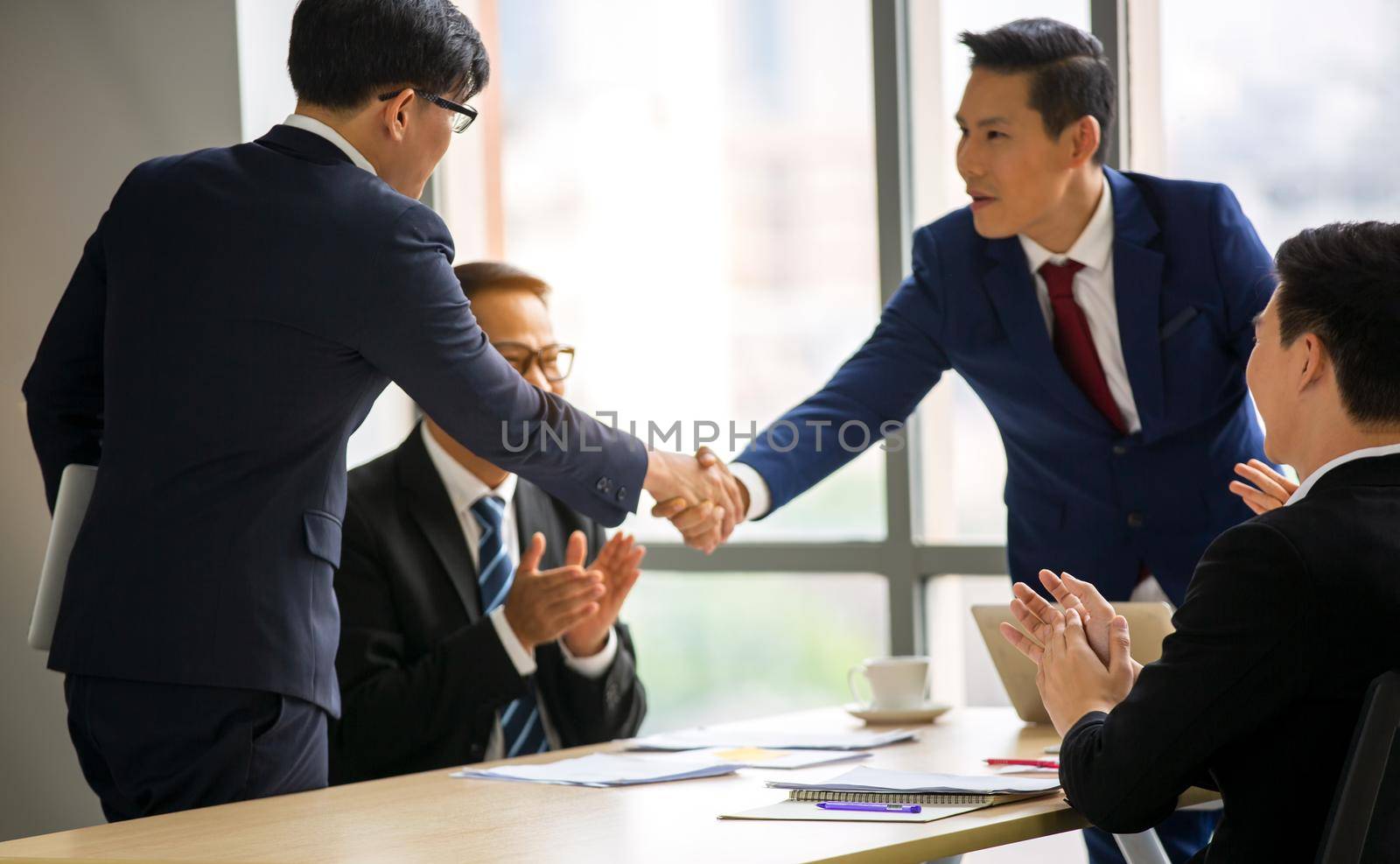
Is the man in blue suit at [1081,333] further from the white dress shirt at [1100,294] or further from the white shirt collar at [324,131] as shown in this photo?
the white shirt collar at [324,131]

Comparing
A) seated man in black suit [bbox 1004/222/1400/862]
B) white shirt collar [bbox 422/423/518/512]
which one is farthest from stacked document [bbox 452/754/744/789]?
white shirt collar [bbox 422/423/518/512]

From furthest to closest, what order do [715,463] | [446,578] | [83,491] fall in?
[715,463] → [446,578] → [83,491]

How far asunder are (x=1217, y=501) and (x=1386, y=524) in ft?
3.90

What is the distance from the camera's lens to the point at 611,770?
198 centimetres

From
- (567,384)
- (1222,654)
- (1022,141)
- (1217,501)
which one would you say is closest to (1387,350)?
(1222,654)

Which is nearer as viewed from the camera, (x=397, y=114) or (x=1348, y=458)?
(x=1348, y=458)

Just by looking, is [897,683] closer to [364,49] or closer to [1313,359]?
[1313,359]

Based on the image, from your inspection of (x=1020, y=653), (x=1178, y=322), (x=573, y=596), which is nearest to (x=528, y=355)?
(x=573, y=596)

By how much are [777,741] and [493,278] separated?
1.07 metres

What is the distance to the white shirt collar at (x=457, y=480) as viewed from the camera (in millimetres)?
2678

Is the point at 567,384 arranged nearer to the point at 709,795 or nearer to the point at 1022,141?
the point at 1022,141

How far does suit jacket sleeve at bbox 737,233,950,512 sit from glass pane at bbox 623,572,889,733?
779 mm

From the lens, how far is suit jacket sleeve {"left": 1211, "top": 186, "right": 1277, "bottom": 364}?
2.53 metres

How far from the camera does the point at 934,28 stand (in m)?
3.54
